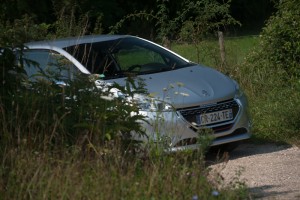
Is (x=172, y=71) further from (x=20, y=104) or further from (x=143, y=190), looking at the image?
(x=143, y=190)

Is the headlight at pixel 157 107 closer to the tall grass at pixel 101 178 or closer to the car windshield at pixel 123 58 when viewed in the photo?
the car windshield at pixel 123 58

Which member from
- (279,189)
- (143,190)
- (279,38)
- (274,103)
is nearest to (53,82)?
(143,190)

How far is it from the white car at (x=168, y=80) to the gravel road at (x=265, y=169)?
1.02 feet

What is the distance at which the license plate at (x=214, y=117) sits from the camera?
9.22m

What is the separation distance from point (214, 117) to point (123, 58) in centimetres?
159

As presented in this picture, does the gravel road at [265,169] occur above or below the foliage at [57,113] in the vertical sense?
below

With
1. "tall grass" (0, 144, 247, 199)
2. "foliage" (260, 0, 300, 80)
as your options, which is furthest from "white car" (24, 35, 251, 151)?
Result: "foliage" (260, 0, 300, 80)

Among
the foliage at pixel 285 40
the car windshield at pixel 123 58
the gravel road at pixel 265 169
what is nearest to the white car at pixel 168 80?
the car windshield at pixel 123 58

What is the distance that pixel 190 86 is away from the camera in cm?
946

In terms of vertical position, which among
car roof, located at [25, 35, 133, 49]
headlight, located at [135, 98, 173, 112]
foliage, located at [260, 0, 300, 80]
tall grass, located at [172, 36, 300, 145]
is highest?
car roof, located at [25, 35, 133, 49]

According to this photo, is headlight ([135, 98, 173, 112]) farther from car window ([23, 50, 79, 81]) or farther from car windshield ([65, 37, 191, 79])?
car windshield ([65, 37, 191, 79])

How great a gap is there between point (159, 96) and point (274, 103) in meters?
3.44

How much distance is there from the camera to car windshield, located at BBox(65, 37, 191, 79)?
9.88m

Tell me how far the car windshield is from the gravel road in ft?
4.52
